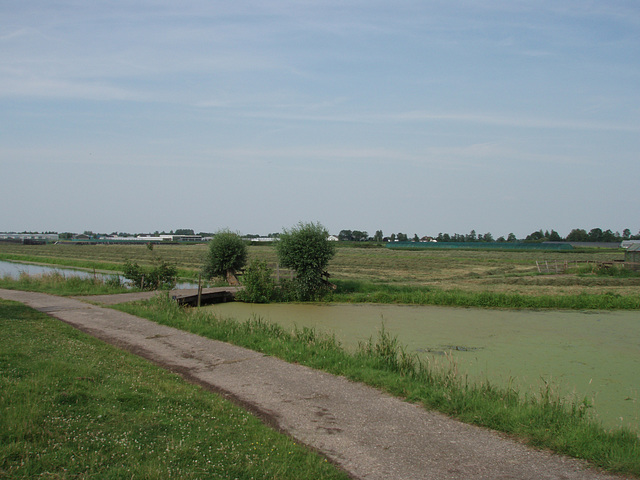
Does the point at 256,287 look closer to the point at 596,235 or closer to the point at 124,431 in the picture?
the point at 124,431

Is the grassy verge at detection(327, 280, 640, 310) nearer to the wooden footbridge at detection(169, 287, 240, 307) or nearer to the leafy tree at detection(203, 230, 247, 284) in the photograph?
the wooden footbridge at detection(169, 287, 240, 307)

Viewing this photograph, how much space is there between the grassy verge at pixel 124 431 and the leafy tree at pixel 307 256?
16776 millimetres

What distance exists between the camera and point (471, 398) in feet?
24.5

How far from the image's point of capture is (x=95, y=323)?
14.4m

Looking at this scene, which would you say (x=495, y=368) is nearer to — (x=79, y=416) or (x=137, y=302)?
(x=79, y=416)

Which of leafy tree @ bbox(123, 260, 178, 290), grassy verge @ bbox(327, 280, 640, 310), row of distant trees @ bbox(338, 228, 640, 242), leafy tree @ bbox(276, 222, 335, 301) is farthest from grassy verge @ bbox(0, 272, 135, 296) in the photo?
row of distant trees @ bbox(338, 228, 640, 242)

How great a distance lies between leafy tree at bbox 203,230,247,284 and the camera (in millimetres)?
28719

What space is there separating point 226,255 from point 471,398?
2283 cm

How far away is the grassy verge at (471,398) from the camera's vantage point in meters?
5.86

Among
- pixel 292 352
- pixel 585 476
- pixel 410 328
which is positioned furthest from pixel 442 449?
pixel 410 328

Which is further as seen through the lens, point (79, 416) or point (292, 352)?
point (292, 352)

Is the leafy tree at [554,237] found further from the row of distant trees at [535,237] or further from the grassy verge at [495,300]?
the grassy verge at [495,300]

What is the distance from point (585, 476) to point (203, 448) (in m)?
4.00

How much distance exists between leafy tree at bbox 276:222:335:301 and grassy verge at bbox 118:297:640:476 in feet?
39.0
